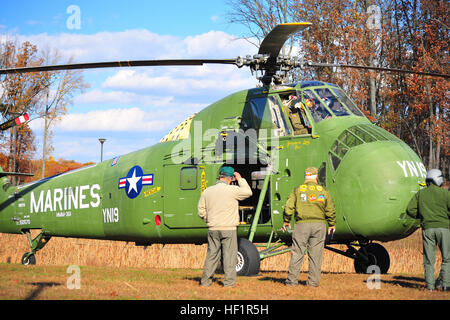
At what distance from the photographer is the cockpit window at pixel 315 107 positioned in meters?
12.3

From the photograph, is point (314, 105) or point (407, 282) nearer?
point (407, 282)

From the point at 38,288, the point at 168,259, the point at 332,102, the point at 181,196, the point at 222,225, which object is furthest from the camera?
the point at 168,259

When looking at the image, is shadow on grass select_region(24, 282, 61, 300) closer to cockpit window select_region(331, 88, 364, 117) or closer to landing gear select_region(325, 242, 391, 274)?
landing gear select_region(325, 242, 391, 274)

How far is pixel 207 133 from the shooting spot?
13.7m

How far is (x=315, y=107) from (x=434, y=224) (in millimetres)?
4142

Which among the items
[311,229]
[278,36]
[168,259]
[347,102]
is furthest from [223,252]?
[168,259]

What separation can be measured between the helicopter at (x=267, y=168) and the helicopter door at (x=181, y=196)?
0.03 m

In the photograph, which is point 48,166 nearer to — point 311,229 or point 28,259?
point 28,259

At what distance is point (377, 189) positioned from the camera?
10961mm

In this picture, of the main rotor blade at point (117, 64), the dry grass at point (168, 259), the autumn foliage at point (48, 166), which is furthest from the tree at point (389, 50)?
the autumn foliage at point (48, 166)

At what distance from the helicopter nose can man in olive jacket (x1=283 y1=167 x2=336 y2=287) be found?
5.78 feet

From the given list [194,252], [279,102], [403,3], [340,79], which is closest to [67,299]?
[279,102]

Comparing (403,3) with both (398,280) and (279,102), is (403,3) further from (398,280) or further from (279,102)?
(398,280)

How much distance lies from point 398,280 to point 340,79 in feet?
72.2
